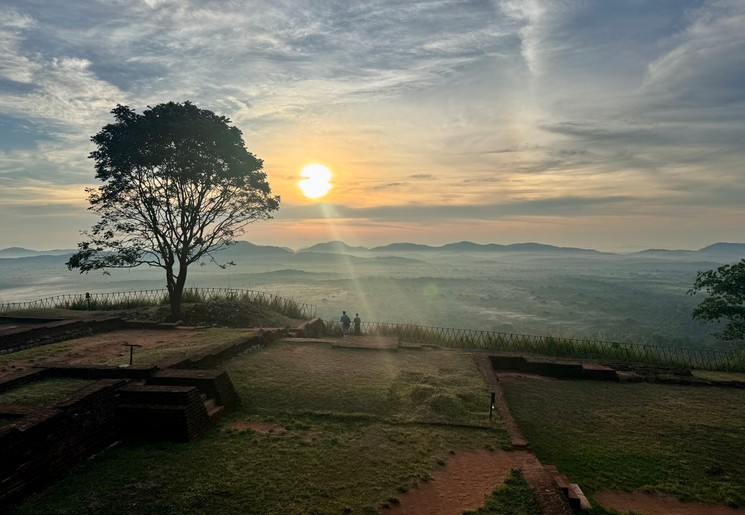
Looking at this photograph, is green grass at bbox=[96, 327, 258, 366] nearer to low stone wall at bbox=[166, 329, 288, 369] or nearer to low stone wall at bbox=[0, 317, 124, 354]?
low stone wall at bbox=[166, 329, 288, 369]

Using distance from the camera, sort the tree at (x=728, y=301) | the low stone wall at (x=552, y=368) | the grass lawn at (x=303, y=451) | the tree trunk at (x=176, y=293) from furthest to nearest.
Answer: the tree trunk at (x=176, y=293) < the tree at (x=728, y=301) < the low stone wall at (x=552, y=368) < the grass lawn at (x=303, y=451)

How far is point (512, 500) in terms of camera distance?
23.9 feet

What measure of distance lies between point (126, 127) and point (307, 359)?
15376mm

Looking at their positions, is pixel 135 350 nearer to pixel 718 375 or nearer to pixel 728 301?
pixel 718 375

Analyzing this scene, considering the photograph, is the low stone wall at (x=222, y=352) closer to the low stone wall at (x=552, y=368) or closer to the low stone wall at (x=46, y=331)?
the low stone wall at (x=46, y=331)

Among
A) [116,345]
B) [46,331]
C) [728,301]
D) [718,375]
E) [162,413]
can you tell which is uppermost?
[728,301]

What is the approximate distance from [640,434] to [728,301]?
55.7 feet

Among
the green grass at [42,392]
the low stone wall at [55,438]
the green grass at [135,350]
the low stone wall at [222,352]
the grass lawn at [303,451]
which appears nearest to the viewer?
the low stone wall at [55,438]

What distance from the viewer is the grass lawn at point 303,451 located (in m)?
6.93

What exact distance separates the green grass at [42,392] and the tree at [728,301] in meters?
26.4

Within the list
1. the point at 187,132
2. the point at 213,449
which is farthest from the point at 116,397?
the point at 187,132

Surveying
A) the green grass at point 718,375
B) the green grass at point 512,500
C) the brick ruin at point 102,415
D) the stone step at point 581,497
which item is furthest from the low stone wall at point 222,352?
the green grass at point 718,375

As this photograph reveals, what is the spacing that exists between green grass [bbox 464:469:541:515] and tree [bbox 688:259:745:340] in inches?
784

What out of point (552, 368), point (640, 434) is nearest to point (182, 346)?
point (552, 368)
